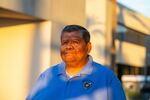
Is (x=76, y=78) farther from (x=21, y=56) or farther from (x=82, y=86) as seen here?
(x=21, y=56)

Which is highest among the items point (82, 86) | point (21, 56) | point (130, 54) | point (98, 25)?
point (82, 86)

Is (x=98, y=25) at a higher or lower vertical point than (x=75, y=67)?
lower

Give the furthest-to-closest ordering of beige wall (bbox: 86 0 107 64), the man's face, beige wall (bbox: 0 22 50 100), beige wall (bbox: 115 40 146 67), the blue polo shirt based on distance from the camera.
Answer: beige wall (bbox: 115 40 146 67)
beige wall (bbox: 86 0 107 64)
beige wall (bbox: 0 22 50 100)
the man's face
the blue polo shirt

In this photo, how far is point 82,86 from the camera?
306 cm

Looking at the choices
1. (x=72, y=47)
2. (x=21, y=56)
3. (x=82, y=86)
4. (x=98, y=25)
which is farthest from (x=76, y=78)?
(x=98, y=25)

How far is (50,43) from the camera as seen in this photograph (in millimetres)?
10211

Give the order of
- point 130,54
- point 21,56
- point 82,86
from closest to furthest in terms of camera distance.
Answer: point 82,86 → point 21,56 → point 130,54

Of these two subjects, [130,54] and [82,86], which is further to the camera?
[130,54]

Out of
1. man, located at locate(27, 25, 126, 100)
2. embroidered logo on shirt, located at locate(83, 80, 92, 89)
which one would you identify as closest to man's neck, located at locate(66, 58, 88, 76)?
man, located at locate(27, 25, 126, 100)

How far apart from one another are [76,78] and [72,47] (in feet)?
0.69

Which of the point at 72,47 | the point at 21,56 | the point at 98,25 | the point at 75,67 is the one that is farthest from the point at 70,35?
the point at 98,25

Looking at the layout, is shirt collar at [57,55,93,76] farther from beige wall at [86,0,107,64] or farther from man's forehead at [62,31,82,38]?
beige wall at [86,0,107,64]

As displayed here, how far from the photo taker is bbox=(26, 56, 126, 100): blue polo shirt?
305cm

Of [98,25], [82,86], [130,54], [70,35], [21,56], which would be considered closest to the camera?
[82,86]
